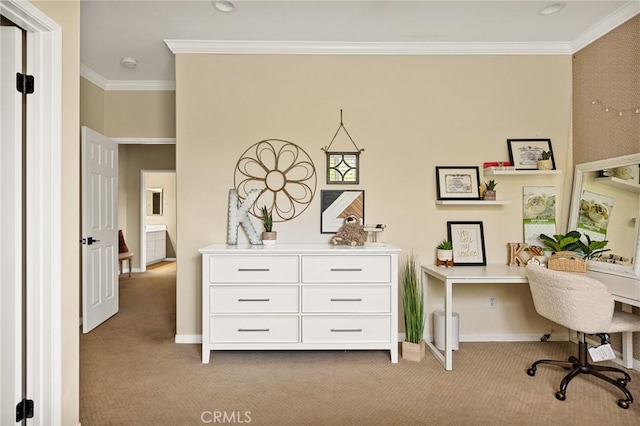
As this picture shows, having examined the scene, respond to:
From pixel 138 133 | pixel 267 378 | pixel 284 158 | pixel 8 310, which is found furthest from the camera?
pixel 138 133

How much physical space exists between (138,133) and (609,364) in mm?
4784

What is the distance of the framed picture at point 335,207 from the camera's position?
336cm

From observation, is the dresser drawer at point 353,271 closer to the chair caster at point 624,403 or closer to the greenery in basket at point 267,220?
the greenery in basket at point 267,220

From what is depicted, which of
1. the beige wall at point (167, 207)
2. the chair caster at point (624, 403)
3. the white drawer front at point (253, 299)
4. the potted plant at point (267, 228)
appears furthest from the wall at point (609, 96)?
the beige wall at point (167, 207)

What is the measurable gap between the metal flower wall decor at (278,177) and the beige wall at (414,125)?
0.07 m

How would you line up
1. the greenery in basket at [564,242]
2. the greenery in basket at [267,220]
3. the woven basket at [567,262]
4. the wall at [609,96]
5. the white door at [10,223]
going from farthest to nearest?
the greenery in basket at [267,220]
the greenery in basket at [564,242]
the woven basket at [567,262]
the wall at [609,96]
the white door at [10,223]

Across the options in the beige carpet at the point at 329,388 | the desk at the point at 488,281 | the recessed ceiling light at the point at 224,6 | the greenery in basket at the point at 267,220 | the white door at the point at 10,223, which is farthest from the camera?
the greenery in basket at the point at 267,220

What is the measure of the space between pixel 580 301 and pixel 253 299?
2160 mm

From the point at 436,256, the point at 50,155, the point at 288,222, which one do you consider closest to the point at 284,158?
the point at 288,222

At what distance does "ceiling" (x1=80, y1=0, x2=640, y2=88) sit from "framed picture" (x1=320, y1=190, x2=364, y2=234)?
4.14 feet

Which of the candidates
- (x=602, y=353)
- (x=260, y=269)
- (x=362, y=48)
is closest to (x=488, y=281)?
(x=602, y=353)

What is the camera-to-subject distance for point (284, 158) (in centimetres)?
336

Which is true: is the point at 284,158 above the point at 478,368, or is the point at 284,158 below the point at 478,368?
above

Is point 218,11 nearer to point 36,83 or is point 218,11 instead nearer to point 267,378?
point 36,83
